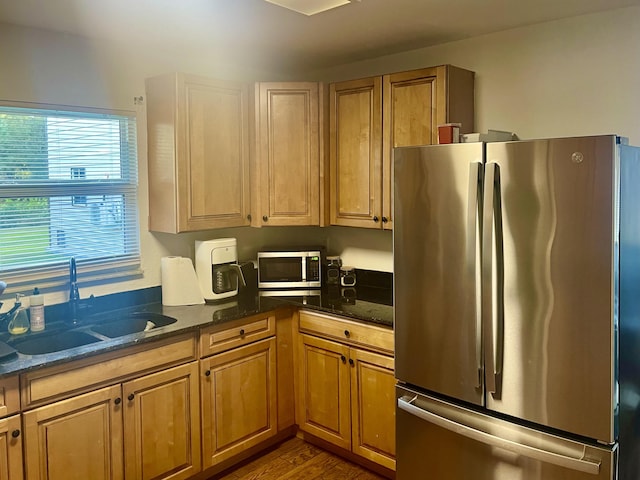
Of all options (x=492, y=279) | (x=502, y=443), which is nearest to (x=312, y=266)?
(x=492, y=279)

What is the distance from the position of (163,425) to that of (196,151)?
1419mm

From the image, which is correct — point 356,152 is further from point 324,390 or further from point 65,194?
point 65,194

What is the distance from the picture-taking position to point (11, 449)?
2.08 meters

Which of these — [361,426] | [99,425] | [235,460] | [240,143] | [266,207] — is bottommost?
[235,460]

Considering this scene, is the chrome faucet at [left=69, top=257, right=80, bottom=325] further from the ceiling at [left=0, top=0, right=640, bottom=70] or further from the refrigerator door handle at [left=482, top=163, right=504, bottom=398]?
the refrigerator door handle at [left=482, top=163, right=504, bottom=398]

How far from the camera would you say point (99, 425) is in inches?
92.7

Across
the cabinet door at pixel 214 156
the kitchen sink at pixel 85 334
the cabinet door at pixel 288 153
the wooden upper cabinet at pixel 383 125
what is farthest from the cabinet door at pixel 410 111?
the kitchen sink at pixel 85 334

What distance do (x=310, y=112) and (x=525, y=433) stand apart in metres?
2.10

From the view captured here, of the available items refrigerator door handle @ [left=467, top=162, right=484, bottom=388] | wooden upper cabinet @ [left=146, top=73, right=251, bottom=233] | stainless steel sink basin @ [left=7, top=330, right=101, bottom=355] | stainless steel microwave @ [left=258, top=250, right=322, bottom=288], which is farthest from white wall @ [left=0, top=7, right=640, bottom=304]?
refrigerator door handle @ [left=467, top=162, right=484, bottom=388]

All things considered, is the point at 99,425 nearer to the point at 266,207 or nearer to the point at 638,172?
the point at 266,207

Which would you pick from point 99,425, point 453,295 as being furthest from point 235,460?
point 453,295

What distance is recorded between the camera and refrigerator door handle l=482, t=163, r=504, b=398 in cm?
198

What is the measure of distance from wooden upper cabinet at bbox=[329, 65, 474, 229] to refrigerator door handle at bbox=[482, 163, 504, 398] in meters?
0.91

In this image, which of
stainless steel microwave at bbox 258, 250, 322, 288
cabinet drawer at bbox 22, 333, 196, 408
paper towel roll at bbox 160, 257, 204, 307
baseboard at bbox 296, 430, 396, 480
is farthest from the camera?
stainless steel microwave at bbox 258, 250, 322, 288
